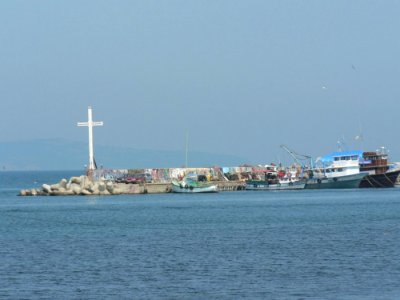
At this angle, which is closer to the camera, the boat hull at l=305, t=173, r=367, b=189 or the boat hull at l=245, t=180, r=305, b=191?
the boat hull at l=305, t=173, r=367, b=189

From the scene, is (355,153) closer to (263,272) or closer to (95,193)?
(95,193)

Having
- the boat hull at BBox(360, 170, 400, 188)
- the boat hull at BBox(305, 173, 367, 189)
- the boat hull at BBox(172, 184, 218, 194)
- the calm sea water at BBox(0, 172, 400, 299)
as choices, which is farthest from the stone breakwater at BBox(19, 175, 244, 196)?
the calm sea water at BBox(0, 172, 400, 299)

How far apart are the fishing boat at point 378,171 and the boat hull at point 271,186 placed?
851 centimetres

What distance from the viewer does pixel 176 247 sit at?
5294cm

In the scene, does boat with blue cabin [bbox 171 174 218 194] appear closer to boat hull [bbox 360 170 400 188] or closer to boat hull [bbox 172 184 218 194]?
boat hull [bbox 172 184 218 194]

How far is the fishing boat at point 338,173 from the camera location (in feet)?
416

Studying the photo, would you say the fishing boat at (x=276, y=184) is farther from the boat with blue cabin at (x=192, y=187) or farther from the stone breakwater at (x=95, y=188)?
the stone breakwater at (x=95, y=188)

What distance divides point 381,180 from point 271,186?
14.6 m

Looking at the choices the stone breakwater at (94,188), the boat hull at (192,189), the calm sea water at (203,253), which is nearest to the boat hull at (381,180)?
the boat hull at (192,189)

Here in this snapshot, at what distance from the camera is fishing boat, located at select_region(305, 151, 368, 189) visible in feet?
416

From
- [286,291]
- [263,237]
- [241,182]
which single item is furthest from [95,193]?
[286,291]

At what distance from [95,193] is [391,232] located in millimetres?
69092

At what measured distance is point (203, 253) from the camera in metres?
49.2

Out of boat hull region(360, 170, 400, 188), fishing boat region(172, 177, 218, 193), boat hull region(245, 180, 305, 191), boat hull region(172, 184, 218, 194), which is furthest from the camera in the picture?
boat hull region(245, 180, 305, 191)
